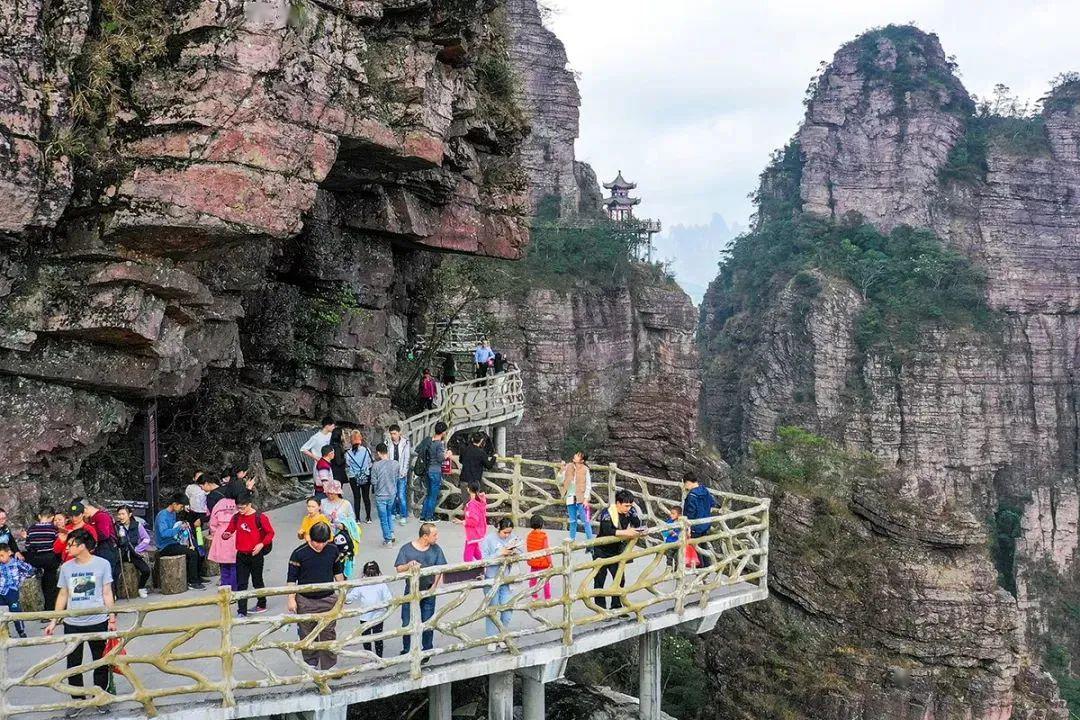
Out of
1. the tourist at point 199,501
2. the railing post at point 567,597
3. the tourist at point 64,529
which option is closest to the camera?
the tourist at point 64,529

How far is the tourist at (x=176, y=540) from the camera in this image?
11008 mm

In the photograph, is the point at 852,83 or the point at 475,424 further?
the point at 852,83

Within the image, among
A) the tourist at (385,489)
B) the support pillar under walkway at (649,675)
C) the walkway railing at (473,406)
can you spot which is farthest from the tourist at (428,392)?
the support pillar under walkway at (649,675)

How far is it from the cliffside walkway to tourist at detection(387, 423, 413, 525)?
4.89ft

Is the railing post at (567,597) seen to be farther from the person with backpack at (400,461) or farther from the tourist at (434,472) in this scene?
the tourist at (434,472)

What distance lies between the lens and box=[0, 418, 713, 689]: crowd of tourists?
841 cm

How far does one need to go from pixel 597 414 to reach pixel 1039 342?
1491 inches

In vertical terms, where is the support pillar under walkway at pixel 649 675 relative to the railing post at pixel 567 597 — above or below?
below

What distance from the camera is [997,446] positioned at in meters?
66.6

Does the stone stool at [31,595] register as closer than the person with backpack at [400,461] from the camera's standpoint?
Yes

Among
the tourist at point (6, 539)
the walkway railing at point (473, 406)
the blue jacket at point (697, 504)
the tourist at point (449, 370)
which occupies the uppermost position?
the tourist at point (449, 370)

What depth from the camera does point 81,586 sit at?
8188mm

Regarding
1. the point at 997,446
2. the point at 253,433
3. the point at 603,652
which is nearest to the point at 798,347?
the point at 997,446

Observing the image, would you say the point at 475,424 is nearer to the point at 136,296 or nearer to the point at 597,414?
the point at 136,296
